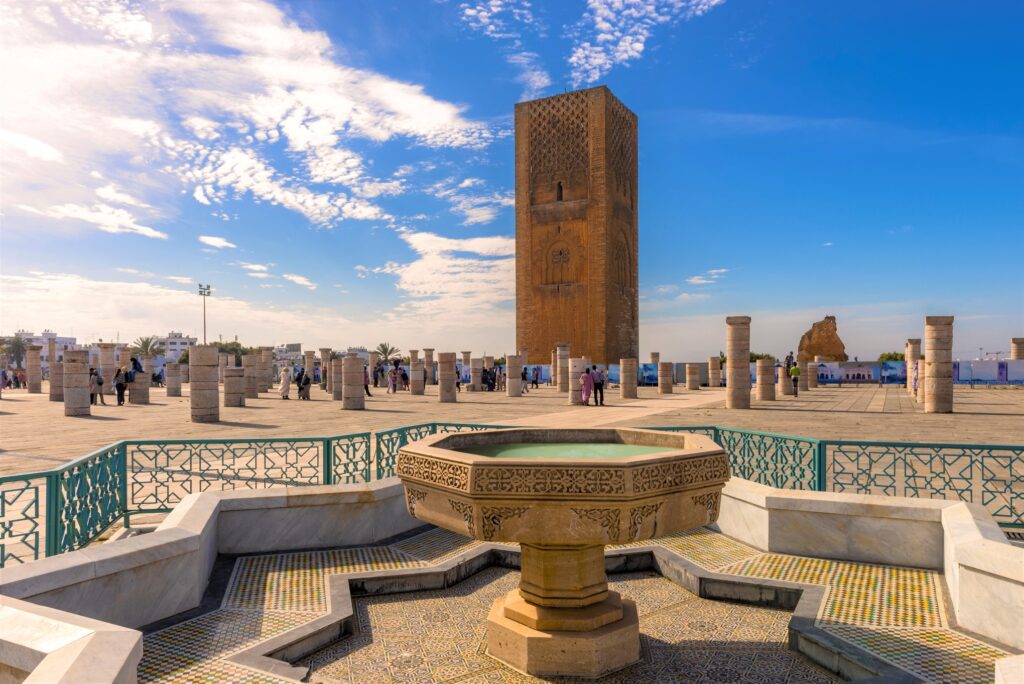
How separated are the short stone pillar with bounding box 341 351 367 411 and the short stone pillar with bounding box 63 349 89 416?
237 inches

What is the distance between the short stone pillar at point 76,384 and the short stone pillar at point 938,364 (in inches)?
806

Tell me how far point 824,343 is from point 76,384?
39577 mm

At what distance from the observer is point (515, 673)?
3.00 m

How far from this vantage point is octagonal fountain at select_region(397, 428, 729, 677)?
2676mm

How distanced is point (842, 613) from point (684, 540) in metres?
1.53

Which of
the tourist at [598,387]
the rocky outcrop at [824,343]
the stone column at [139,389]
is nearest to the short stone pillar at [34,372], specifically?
the stone column at [139,389]

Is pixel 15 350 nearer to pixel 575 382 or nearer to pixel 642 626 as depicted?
pixel 575 382

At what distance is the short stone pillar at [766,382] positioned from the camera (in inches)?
775

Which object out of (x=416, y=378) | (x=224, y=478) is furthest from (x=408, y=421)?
(x=416, y=378)

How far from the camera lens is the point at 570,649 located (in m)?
2.96

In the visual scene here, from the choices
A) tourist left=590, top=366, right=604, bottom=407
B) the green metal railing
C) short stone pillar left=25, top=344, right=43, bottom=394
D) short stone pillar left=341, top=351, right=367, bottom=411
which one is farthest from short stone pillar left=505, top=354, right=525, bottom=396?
short stone pillar left=25, top=344, right=43, bottom=394

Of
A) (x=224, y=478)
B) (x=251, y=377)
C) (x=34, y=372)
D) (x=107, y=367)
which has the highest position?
(x=107, y=367)

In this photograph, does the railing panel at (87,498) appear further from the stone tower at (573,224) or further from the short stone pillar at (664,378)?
the stone tower at (573,224)

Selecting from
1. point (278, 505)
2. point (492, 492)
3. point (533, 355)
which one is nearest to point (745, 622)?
point (492, 492)
